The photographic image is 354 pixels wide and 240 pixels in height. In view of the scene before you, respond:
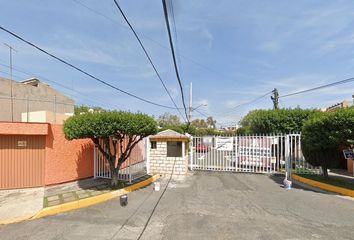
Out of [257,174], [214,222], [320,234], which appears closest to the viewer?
[320,234]

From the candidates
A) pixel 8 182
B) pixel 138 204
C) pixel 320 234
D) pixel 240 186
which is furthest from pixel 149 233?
pixel 8 182

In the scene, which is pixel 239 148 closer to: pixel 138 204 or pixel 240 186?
pixel 240 186

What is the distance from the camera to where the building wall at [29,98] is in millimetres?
17125

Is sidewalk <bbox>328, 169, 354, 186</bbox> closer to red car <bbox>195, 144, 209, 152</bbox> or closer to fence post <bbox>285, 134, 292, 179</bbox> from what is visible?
fence post <bbox>285, 134, 292, 179</bbox>

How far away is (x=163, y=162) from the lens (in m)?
12.5

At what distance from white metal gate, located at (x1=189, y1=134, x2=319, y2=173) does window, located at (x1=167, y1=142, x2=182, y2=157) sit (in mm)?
2088

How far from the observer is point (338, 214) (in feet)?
21.1

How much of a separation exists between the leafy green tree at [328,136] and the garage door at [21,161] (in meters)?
11.0

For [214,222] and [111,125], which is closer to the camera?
[214,222]

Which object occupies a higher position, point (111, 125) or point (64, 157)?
point (111, 125)

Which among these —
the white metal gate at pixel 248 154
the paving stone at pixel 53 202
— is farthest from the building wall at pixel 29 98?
the paving stone at pixel 53 202

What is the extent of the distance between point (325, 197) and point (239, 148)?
6098 mm

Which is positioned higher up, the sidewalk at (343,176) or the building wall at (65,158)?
the building wall at (65,158)

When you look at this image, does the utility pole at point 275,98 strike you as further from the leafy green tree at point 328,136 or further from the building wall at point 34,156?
the building wall at point 34,156
